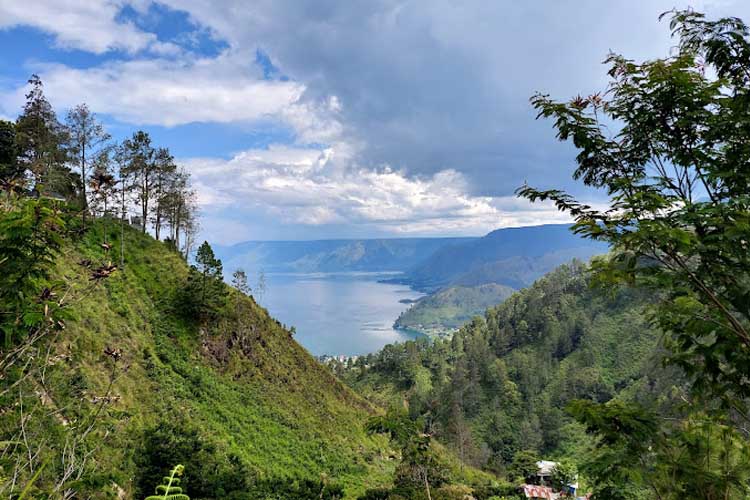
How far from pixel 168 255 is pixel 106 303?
34.9ft

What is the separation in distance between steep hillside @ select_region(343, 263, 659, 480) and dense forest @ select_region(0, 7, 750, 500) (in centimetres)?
1427

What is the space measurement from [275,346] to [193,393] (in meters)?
10.8

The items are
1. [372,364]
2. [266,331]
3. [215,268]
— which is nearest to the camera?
[215,268]

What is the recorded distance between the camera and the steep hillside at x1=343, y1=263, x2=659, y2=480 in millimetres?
55219

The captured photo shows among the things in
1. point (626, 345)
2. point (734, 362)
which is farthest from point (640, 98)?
point (626, 345)

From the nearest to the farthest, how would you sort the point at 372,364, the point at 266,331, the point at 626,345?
1. the point at 266,331
2. the point at 626,345
3. the point at 372,364

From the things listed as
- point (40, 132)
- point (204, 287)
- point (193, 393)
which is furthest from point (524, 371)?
point (40, 132)

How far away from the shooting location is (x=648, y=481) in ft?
9.73

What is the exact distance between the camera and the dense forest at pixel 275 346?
111 inches

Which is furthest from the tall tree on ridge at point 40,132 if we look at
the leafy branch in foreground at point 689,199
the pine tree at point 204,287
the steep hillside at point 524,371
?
the steep hillside at point 524,371

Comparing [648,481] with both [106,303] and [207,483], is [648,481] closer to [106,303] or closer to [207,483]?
[207,483]

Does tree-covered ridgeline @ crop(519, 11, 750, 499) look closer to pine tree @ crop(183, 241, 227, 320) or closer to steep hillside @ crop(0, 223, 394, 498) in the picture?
steep hillside @ crop(0, 223, 394, 498)

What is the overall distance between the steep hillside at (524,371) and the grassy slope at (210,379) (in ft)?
84.0

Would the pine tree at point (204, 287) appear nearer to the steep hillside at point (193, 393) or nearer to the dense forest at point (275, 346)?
the dense forest at point (275, 346)
